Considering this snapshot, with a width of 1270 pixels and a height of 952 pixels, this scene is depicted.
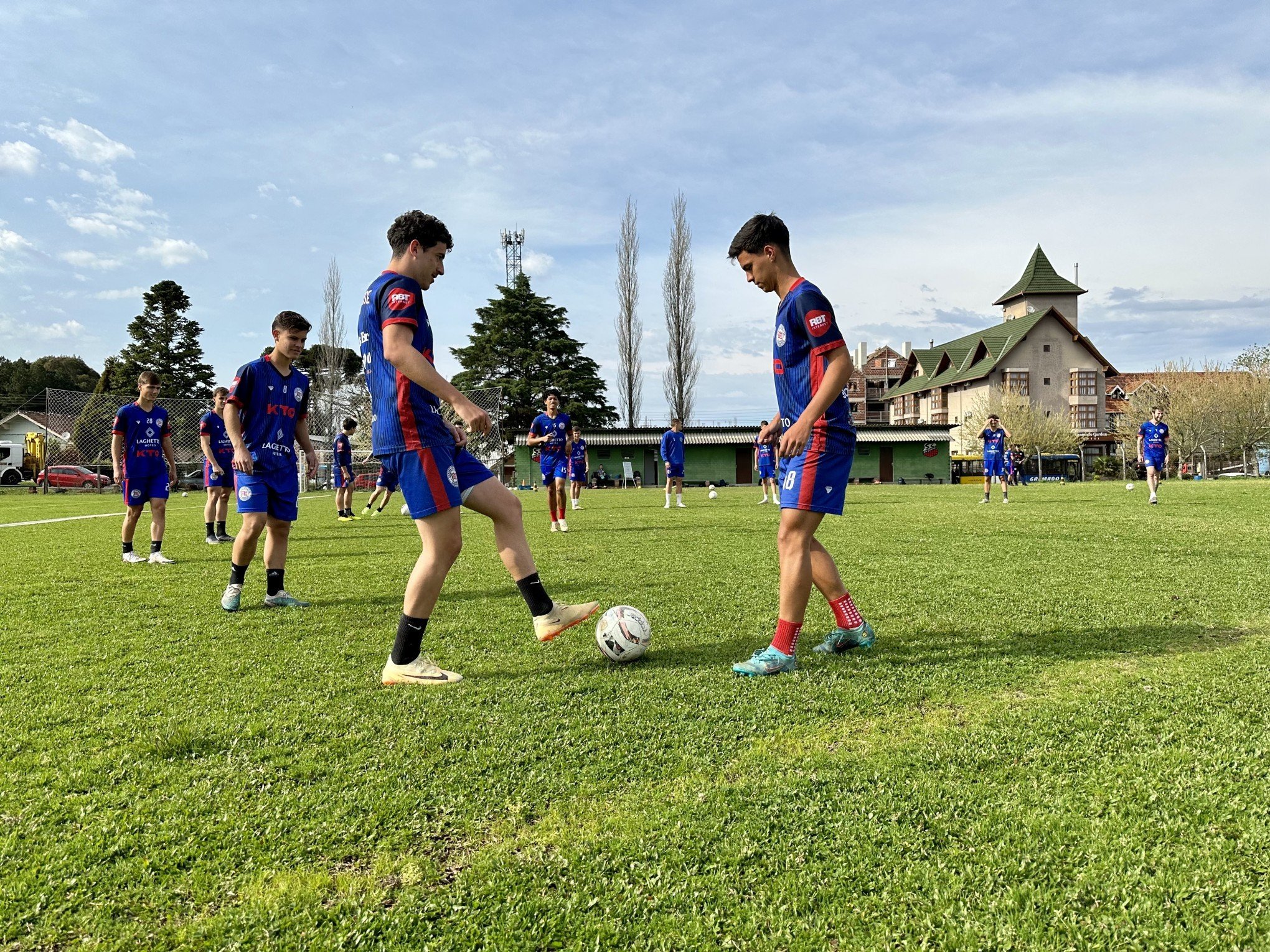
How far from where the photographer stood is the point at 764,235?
3.96 meters

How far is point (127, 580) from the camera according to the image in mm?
7449

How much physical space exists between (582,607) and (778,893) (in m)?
2.59

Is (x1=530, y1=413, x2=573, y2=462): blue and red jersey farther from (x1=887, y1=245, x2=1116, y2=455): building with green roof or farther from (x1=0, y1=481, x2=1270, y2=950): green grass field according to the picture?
(x1=887, y1=245, x2=1116, y2=455): building with green roof

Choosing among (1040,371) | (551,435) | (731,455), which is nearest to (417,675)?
(551,435)

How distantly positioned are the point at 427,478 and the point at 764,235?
2.14 m

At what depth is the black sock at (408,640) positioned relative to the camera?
3.87 m

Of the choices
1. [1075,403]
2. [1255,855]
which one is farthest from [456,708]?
[1075,403]

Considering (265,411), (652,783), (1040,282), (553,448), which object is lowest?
(652,783)

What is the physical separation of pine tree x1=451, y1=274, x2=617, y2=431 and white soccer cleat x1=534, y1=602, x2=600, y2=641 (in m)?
47.8

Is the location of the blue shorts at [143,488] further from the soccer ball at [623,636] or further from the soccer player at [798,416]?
the soccer player at [798,416]

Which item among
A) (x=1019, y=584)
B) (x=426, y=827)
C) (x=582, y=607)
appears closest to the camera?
(x=426, y=827)

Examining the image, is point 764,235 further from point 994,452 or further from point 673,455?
point 994,452

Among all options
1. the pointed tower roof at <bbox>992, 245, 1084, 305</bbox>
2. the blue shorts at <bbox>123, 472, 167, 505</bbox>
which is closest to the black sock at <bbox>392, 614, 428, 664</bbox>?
the blue shorts at <bbox>123, 472, 167, 505</bbox>

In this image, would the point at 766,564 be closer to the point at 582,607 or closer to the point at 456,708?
the point at 582,607
